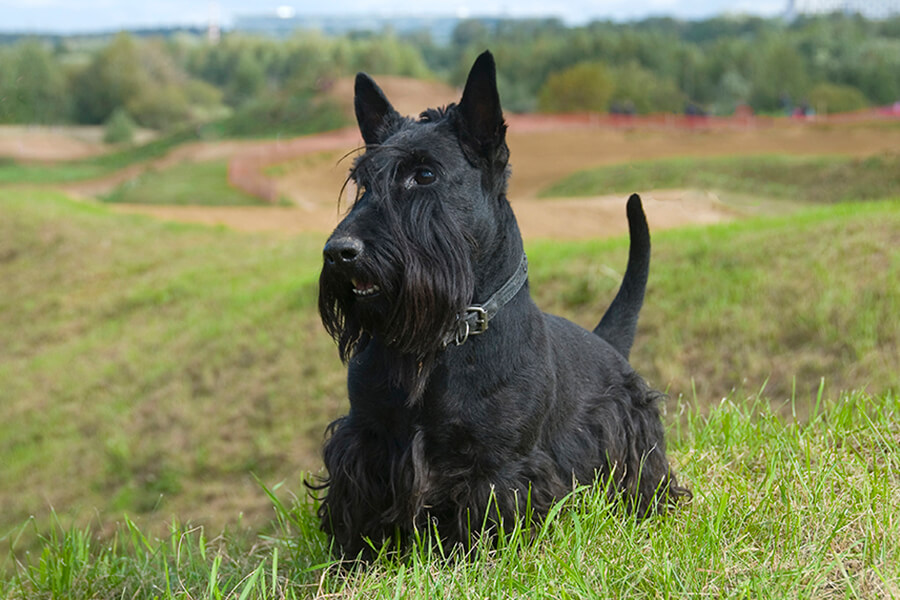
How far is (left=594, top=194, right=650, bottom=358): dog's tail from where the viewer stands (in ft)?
11.6

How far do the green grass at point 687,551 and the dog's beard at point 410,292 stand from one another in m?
0.61

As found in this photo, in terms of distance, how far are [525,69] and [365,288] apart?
40620mm

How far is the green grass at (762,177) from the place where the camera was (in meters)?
16.2

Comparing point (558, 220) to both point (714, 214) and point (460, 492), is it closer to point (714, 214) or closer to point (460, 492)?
point (714, 214)

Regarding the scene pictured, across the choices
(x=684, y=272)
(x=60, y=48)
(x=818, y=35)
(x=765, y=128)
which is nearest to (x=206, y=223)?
(x=684, y=272)

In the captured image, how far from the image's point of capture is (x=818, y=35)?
3672cm

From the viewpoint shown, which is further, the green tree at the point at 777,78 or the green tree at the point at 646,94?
the green tree at the point at 646,94

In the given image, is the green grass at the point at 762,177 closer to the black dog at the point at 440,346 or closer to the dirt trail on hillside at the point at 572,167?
the dirt trail on hillside at the point at 572,167

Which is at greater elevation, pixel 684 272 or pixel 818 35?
pixel 818 35

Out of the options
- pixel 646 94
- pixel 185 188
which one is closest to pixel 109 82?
pixel 185 188

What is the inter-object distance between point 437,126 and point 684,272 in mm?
5995

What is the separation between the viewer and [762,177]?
20.3 m

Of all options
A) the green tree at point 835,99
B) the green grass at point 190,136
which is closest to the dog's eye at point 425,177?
the green tree at point 835,99

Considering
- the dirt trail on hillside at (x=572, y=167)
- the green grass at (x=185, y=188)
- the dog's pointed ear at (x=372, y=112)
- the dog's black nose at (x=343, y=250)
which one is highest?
the dog's pointed ear at (x=372, y=112)
